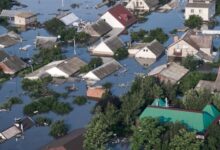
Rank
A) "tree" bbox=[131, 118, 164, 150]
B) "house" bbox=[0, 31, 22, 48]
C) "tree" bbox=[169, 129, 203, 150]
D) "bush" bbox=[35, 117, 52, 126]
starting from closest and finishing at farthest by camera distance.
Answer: "tree" bbox=[169, 129, 203, 150], "tree" bbox=[131, 118, 164, 150], "bush" bbox=[35, 117, 52, 126], "house" bbox=[0, 31, 22, 48]

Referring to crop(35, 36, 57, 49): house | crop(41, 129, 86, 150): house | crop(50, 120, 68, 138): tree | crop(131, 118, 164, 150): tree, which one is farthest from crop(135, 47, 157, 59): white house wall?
crop(131, 118, 164, 150): tree

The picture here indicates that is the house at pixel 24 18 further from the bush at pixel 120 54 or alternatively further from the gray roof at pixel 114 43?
the bush at pixel 120 54

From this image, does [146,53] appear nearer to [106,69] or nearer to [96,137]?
[106,69]

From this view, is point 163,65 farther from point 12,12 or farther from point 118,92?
point 12,12

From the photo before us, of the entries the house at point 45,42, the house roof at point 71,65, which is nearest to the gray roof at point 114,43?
the house roof at point 71,65

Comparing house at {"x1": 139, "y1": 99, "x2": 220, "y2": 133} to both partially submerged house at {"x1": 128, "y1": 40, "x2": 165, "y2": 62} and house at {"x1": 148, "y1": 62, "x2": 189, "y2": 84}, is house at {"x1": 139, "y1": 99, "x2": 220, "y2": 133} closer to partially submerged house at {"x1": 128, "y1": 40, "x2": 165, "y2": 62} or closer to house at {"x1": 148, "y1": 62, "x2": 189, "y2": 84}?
house at {"x1": 148, "y1": 62, "x2": 189, "y2": 84}

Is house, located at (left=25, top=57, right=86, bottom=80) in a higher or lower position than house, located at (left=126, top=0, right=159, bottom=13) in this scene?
lower
